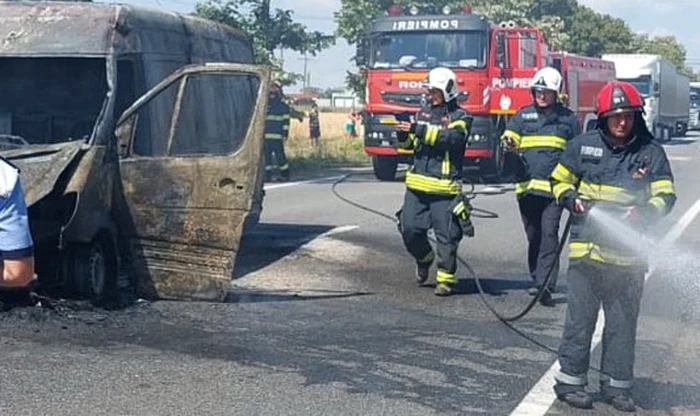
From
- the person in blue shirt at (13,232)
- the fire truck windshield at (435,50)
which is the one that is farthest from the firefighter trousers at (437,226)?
the fire truck windshield at (435,50)

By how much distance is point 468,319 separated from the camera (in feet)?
30.5

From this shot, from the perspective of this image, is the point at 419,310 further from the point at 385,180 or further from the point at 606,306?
the point at 385,180

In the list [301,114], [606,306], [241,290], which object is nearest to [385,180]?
[301,114]

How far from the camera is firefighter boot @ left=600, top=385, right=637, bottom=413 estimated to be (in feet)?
21.8

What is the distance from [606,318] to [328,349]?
1992mm

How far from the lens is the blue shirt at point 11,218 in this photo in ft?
15.6

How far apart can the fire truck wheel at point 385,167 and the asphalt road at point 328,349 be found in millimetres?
11675

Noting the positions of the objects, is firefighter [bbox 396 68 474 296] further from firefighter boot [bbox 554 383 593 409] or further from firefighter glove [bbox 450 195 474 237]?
firefighter boot [bbox 554 383 593 409]

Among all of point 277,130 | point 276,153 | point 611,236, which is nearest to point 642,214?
point 611,236

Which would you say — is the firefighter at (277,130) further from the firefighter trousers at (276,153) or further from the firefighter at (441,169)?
the firefighter at (441,169)

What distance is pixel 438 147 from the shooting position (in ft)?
33.0

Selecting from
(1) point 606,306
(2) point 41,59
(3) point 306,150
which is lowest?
(3) point 306,150

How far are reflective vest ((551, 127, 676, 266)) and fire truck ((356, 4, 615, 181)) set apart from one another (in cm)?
1541

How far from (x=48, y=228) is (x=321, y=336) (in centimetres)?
199
